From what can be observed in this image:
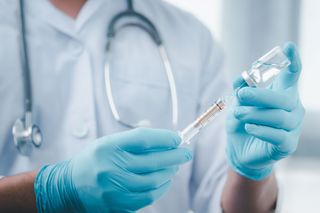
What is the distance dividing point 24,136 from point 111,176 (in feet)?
0.66

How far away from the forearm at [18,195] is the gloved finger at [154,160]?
0.16m

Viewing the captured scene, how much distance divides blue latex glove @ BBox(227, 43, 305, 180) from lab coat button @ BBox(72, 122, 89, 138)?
291mm

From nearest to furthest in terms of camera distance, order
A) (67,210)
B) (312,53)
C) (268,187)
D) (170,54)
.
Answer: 1. (67,210)
2. (268,187)
3. (170,54)
4. (312,53)

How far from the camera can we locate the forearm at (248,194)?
0.79 m

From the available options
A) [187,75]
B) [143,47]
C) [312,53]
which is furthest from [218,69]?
[312,53]

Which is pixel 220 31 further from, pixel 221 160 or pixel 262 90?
pixel 262 90

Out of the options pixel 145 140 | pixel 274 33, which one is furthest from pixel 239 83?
pixel 274 33

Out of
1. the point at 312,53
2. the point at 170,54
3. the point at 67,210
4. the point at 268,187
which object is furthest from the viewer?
the point at 312,53

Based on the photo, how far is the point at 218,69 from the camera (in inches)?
38.2

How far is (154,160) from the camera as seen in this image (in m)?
0.62

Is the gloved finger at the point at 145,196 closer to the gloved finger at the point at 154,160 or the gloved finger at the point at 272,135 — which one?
the gloved finger at the point at 154,160

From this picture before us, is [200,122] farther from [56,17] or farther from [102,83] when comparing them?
[56,17]

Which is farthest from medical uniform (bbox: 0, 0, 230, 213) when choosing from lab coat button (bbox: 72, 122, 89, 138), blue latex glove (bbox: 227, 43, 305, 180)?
blue latex glove (bbox: 227, 43, 305, 180)

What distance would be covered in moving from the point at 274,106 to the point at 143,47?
1.14 feet
